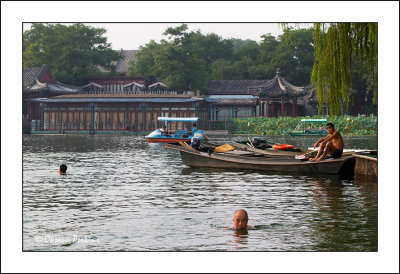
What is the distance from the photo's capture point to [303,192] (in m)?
14.3

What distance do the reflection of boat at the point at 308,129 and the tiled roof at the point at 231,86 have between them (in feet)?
24.3

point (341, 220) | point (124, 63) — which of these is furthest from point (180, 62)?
point (341, 220)

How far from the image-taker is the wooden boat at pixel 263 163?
55.8 ft

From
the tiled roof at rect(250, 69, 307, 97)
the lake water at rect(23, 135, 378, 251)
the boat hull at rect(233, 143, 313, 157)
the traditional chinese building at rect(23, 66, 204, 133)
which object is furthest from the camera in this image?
the tiled roof at rect(250, 69, 307, 97)

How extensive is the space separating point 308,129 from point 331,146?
3181 centimetres

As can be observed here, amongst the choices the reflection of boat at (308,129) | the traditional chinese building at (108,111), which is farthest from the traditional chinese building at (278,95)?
the traditional chinese building at (108,111)

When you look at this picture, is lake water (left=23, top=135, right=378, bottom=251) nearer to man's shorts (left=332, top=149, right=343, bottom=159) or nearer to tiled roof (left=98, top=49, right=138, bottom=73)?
man's shorts (left=332, top=149, right=343, bottom=159)

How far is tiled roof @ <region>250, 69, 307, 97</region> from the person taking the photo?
53.6 metres

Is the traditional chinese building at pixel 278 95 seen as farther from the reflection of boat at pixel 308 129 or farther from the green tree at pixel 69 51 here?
the green tree at pixel 69 51

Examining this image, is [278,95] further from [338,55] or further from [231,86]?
[338,55]

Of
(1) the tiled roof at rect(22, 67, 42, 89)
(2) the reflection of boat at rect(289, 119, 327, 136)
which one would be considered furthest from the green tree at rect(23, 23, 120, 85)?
(2) the reflection of boat at rect(289, 119, 327, 136)

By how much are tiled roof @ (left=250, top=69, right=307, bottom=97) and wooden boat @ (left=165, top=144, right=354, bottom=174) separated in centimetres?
3391

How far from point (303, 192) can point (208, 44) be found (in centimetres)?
5139

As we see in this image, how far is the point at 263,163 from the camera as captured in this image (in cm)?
1833
